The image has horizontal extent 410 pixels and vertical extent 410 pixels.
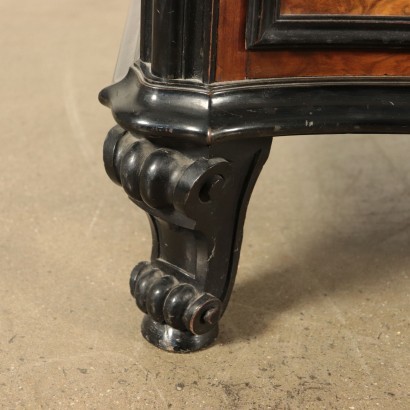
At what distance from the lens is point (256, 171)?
100 centimetres

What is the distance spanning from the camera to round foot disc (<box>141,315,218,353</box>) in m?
1.07

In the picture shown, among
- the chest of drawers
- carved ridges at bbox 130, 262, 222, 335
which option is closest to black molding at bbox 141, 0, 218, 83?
the chest of drawers

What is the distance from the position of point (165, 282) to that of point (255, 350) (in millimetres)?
141

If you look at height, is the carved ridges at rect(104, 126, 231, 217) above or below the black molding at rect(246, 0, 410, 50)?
below

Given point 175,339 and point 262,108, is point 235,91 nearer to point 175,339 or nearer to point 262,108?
point 262,108

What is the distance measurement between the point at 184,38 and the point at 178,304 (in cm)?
30

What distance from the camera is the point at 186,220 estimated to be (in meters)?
0.98

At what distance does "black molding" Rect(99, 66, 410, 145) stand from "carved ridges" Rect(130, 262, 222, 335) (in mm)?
187

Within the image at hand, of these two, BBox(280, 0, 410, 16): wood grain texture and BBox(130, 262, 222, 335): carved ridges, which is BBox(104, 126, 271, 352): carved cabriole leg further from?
BBox(280, 0, 410, 16): wood grain texture

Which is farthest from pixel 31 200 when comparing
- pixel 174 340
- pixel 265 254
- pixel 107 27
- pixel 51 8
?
pixel 51 8

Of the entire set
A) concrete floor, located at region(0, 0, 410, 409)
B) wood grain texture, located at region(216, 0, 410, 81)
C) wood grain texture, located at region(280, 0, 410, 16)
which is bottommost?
concrete floor, located at region(0, 0, 410, 409)

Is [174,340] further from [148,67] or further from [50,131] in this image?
[50,131]

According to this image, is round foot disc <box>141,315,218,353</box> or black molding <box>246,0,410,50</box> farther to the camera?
round foot disc <box>141,315,218,353</box>

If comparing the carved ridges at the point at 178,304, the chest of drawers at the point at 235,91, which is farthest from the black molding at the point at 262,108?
the carved ridges at the point at 178,304
